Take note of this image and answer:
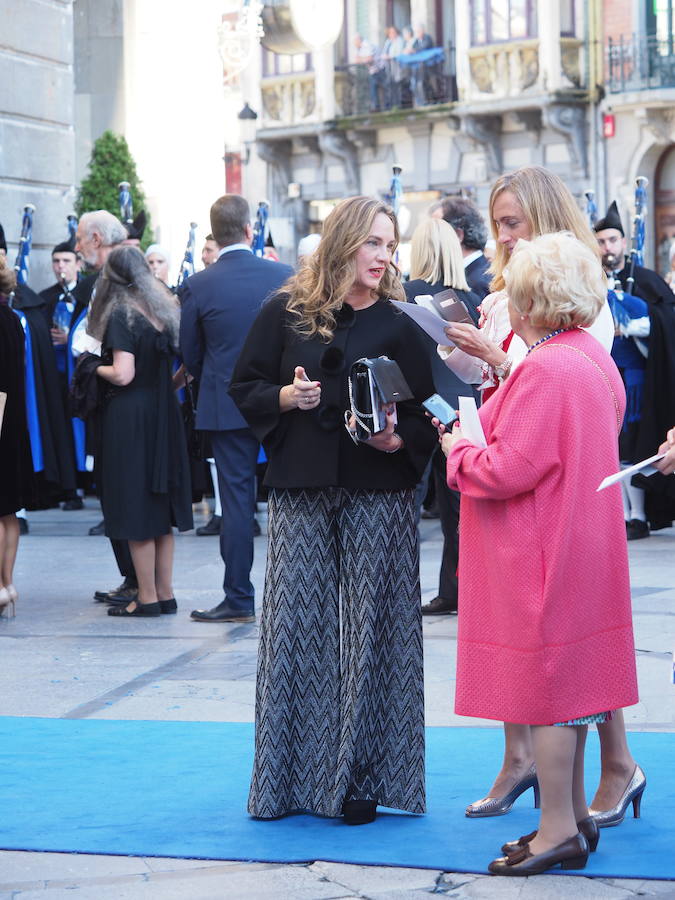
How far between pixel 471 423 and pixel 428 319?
36cm

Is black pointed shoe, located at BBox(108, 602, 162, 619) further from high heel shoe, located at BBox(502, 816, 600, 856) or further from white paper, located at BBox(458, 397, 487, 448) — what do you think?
white paper, located at BBox(458, 397, 487, 448)

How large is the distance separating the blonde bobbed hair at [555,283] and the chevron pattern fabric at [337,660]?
2.80 feet

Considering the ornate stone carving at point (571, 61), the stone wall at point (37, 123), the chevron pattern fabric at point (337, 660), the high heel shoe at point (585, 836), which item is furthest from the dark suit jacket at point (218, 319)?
the ornate stone carving at point (571, 61)

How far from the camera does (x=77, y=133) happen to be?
21844mm

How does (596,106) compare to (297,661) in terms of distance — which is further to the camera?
(596,106)

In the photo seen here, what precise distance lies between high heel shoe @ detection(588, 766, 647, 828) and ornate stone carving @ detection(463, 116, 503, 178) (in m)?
24.0

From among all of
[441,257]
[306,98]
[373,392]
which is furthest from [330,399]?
[306,98]

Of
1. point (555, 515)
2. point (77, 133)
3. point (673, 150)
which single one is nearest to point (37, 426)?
point (555, 515)

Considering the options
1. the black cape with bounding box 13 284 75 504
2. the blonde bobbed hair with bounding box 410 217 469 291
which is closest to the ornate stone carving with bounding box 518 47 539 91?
the black cape with bounding box 13 284 75 504

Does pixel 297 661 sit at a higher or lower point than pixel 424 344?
lower

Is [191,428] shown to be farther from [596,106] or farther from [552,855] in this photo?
[596,106]

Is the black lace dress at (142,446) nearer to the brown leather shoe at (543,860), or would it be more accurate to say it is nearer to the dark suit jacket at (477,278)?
the dark suit jacket at (477,278)

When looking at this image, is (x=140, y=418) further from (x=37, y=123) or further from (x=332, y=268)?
(x=37, y=123)

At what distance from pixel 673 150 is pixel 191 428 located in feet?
58.5
